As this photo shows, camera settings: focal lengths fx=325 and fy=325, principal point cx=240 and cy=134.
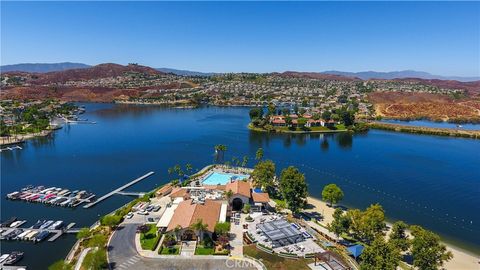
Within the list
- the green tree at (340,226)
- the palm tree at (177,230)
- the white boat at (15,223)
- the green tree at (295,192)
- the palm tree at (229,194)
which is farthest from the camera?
the green tree at (295,192)

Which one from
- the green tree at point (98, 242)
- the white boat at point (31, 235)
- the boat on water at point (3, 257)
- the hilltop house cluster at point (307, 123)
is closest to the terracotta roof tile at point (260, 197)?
the green tree at point (98, 242)

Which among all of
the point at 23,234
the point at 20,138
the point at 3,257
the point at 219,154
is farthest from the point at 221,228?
the point at 20,138

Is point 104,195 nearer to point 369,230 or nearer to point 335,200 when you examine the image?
point 335,200

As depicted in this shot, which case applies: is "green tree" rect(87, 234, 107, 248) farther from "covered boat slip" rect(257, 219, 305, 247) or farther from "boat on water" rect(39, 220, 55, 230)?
"covered boat slip" rect(257, 219, 305, 247)

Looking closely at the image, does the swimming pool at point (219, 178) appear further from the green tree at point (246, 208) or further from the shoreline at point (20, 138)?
the shoreline at point (20, 138)

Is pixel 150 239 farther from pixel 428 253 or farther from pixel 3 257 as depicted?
pixel 428 253

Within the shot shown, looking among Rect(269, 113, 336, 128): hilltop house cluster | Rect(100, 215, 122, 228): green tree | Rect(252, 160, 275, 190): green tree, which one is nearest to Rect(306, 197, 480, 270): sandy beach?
Rect(252, 160, 275, 190): green tree

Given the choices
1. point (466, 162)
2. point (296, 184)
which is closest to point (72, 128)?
point (296, 184)
